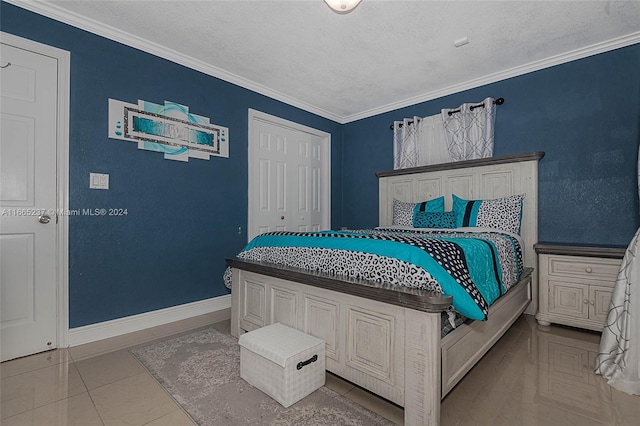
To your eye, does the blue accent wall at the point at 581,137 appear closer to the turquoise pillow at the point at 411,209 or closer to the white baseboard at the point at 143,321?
the turquoise pillow at the point at 411,209

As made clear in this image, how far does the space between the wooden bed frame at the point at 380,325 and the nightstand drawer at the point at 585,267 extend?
208mm

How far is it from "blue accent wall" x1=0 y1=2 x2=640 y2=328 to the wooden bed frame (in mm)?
842

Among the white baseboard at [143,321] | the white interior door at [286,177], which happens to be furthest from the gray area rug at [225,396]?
the white interior door at [286,177]

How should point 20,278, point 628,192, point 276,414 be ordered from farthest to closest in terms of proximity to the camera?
point 628,192 < point 20,278 < point 276,414

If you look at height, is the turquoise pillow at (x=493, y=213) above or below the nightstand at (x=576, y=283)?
above

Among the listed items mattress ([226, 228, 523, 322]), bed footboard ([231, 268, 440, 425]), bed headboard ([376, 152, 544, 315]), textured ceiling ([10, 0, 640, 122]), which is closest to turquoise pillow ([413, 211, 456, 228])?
bed headboard ([376, 152, 544, 315])

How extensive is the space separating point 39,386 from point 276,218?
2.57m

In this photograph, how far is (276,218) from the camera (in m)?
3.89

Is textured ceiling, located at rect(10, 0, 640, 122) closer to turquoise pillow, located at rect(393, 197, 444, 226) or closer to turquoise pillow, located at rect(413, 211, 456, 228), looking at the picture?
turquoise pillow, located at rect(393, 197, 444, 226)

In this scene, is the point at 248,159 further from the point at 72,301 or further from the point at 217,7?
the point at 72,301

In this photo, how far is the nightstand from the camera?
239 centimetres

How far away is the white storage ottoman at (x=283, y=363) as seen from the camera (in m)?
1.52

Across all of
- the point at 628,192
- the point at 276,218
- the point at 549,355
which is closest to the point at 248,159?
the point at 276,218

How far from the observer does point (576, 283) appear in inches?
99.9
